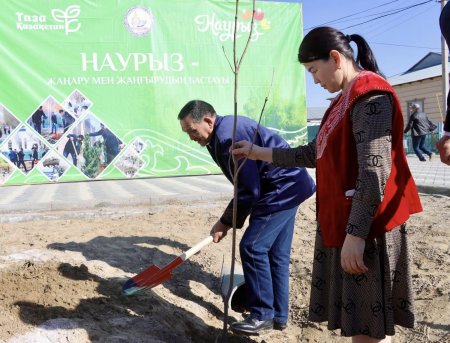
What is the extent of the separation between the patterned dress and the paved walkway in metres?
4.70

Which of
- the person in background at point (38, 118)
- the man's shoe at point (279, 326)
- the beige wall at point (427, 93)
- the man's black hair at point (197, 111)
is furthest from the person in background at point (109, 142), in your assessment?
the beige wall at point (427, 93)

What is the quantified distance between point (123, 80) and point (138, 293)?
7220 millimetres

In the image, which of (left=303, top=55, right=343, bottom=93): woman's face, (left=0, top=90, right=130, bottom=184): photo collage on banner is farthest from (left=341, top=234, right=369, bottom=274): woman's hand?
(left=0, top=90, right=130, bottom=184): photo collage on banner

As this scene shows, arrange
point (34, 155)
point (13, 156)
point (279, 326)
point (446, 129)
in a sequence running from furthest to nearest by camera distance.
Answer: point (34, 155) < point (13, 156) < point (279, 326) < point (446, 129)

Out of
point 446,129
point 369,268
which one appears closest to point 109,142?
point 446,129

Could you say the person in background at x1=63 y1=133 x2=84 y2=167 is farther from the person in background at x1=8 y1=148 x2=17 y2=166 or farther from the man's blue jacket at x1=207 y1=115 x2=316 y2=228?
the man's blue jacket at x1=207 y1=115 x2=316 y2=228

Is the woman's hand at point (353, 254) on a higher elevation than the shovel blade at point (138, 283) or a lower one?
higher

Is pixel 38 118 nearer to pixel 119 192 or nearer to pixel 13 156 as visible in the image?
pixel 13 156

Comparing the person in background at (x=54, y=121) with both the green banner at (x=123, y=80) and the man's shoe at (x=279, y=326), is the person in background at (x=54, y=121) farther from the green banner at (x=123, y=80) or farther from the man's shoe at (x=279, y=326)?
the man's shoe at (x=279, y=326)

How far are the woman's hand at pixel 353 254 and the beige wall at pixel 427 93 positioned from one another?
19.1m

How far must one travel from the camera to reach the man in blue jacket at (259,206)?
2885mm

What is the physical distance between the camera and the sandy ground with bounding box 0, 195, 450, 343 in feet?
8.87

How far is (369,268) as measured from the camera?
1816 mm

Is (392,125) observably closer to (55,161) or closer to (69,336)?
(69,336)
